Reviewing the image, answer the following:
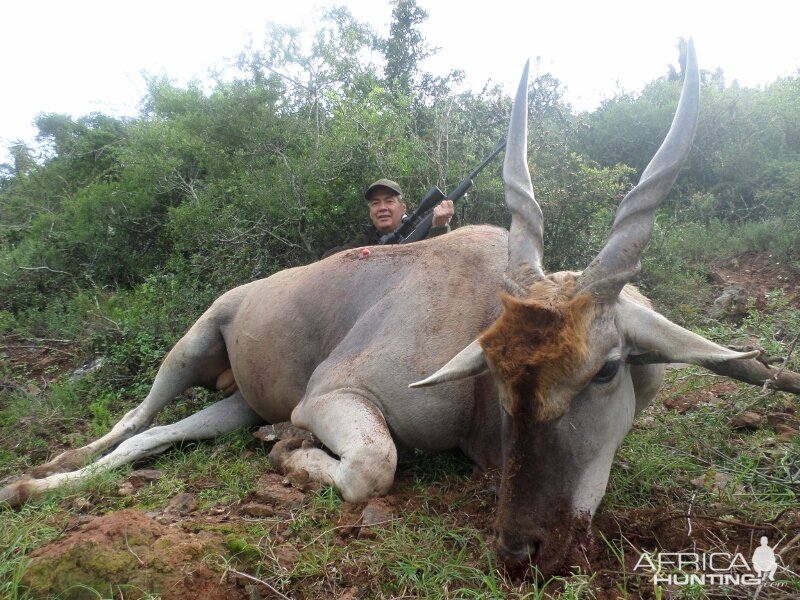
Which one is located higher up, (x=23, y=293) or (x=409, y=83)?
(x=409, y=83)

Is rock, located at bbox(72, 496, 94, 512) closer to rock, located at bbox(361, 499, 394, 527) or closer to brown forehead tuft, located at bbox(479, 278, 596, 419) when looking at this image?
rock, located at bbox(361, 499, 394, 527)

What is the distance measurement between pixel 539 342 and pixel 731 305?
4587mm

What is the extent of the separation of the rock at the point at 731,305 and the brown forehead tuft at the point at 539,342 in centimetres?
417

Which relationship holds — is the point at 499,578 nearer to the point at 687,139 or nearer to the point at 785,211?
the point at 687,139

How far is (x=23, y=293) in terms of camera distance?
874 cm

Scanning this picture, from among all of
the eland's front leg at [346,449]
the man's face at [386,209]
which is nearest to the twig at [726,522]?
the eland's front leg at [346,449]

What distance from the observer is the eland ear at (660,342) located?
2.34 m

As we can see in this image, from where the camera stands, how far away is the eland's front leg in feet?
9.55

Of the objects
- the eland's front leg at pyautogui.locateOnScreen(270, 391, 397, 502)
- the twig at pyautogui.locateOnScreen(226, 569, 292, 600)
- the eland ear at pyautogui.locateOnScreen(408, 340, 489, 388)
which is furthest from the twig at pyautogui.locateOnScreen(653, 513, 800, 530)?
the twig at pyautogui.locateOnScreen(226, 569, 292, 600)

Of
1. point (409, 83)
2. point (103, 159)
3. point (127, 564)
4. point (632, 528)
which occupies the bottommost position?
point (632, 528)

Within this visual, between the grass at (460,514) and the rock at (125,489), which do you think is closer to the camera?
the grass at (460,514)

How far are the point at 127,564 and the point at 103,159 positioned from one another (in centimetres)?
1267

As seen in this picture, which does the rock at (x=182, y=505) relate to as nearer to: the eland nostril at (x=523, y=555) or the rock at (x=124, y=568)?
the rock at (x=124, y=568)

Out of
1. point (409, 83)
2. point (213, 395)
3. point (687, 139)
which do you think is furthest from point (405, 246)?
point (409, 83)
